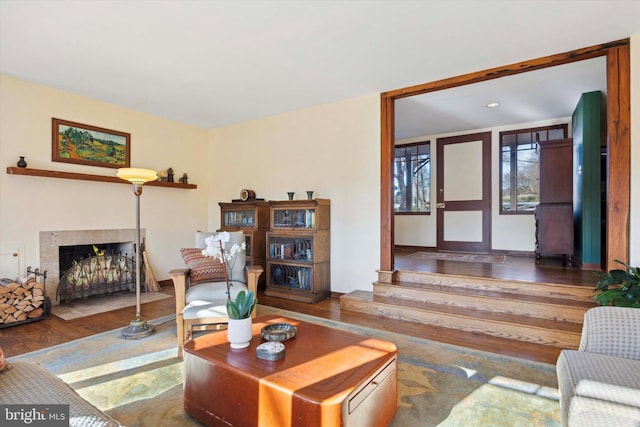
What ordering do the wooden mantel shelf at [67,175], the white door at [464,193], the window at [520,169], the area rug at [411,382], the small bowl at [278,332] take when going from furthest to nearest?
the white door at [464,193] → the window at [520,169] → the wooden mantel shelf at [67,175] → the small bowl at [278,332] → the area rug at [411,382]

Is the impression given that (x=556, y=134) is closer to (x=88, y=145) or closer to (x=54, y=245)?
(x=88, y=145)

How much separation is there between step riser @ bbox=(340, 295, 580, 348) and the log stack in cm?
320

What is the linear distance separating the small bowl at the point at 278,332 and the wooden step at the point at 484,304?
69.0 inches

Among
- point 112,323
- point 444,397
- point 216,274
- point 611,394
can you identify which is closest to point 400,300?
point 444,397

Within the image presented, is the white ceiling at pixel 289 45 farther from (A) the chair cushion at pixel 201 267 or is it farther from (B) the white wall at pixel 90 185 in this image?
(A) the chair cushion at pixel 201 267

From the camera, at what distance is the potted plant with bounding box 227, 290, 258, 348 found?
1.75 meters

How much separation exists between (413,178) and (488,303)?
12.6 ft

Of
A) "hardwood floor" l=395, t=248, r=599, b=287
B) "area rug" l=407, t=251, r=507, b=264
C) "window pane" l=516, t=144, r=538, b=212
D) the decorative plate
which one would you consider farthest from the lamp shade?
"window pane" l=516, t=144, r=538, b=212

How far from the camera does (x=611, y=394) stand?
120 centimetres

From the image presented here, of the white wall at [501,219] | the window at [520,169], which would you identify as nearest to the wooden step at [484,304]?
the white wall at [501,219]

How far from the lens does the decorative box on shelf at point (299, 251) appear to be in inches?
162

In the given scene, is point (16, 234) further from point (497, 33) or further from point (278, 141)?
point (497, 33)

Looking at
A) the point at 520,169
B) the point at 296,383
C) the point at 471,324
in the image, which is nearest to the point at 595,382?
the point at 296,383

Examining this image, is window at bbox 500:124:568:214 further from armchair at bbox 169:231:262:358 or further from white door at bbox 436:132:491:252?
armchair at bbox 169:231:262:358
